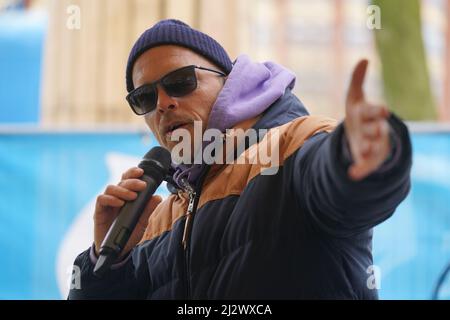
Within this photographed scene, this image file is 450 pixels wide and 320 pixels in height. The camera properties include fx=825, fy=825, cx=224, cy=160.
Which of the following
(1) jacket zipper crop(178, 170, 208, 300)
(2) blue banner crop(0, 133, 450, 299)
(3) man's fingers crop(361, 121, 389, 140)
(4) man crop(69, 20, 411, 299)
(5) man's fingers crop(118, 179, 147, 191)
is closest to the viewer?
(3) man's fingers crop(361, 121, 389, 140)

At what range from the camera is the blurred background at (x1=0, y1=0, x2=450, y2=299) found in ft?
10.6

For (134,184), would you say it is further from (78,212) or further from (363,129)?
(78,212)

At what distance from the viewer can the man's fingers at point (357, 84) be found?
4.15 ft

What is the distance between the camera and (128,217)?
174cm

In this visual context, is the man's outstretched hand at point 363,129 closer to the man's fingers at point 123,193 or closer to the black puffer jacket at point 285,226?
the black puffer jacket at point 285,226

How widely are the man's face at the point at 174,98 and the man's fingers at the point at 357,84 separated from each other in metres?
0.55

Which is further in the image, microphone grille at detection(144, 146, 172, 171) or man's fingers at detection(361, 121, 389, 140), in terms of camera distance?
microphone grille at detection(144, 146, 172, 171)

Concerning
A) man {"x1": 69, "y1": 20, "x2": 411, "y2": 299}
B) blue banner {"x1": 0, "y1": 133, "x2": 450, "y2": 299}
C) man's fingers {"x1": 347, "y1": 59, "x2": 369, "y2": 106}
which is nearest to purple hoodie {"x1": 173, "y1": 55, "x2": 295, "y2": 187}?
man {"x1": 69, "y1": 20, "x2": 411, "y2": 299}

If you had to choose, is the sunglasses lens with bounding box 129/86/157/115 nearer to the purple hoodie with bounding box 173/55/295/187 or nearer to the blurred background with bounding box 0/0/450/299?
the purple hoodie with bounding box 173/55/295/187

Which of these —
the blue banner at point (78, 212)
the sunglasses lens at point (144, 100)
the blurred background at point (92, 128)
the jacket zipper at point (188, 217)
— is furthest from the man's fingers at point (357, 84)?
the blue banner at point (78, 212)

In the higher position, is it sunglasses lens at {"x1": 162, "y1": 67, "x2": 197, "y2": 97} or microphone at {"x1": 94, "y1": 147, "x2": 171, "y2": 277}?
sunglasses lens at {"x1": 162, "y1": 67, "x2": 197, "y2": 97}

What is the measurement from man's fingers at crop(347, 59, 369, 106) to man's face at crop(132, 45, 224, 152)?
21.7 inches

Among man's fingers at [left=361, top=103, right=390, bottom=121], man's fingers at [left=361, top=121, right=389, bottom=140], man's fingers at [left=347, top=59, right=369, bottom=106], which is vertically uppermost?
man's fingers at [left=347, top=59, right=369, bottom=106]
